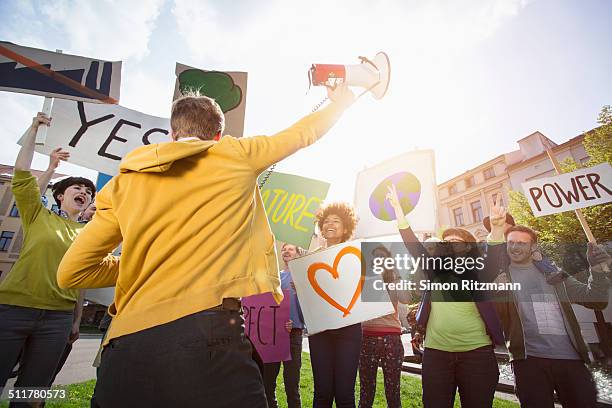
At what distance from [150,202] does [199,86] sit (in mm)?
3338

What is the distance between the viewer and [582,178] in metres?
4.35

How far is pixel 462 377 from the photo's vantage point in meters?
2.71

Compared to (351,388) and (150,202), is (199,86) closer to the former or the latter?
(150,202)

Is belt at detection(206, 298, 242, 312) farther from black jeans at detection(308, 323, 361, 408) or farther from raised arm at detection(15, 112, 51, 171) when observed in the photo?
raised arm at detection(15, 112, 51, 171)

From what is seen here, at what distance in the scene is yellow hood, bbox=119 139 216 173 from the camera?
107 centimetres

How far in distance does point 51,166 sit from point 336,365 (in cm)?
309

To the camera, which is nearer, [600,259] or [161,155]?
[161,155]

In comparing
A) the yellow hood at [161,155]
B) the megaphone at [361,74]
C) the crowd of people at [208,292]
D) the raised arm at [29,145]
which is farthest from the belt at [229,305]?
the raised arm at [29,145]

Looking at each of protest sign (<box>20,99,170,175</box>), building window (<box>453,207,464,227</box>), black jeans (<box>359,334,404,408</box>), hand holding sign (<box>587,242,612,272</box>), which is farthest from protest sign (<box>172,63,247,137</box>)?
building window (<box>453,207,464,227</box>)

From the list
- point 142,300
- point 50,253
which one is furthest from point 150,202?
point 50,253

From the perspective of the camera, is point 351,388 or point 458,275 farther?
point 458,275

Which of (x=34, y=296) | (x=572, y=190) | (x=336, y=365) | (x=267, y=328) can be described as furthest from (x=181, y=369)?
(x=572, y=190)

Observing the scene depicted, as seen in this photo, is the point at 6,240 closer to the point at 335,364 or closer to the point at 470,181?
the point at 335,364

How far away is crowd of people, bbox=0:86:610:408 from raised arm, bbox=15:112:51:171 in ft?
0.05
